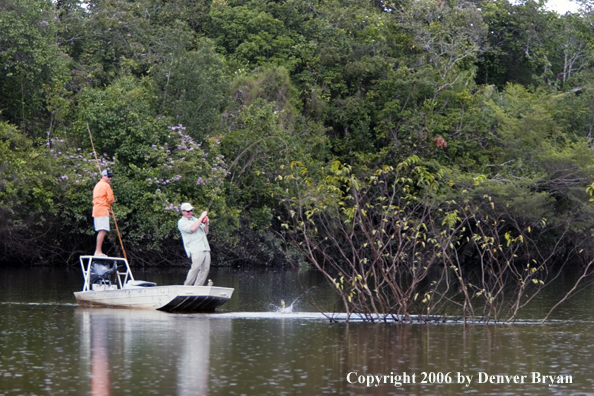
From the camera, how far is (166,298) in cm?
1673

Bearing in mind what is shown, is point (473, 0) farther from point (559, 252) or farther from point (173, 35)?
point (173, 35)

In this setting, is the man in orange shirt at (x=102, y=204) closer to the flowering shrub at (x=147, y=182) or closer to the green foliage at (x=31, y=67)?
the flowering shrub at (x=147, y=182)

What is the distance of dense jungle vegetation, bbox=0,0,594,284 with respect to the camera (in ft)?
96.8

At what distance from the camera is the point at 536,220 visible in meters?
33.6

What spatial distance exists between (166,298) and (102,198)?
249 cm

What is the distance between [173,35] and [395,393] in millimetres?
24580

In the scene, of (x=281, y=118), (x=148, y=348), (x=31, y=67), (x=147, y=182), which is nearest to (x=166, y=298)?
(x=148, y=348)

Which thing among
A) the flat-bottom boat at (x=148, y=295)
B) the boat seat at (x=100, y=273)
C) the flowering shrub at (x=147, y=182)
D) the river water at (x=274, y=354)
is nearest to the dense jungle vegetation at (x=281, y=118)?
the flowering shrub at (x=147, y=182)

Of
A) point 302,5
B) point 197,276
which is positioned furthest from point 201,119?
point 197,276

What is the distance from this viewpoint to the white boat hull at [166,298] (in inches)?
651

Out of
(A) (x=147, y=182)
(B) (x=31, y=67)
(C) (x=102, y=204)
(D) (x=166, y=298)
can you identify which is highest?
(B) (x=31, y=67)

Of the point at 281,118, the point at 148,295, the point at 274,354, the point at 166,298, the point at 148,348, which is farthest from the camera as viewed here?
the point at 281,118

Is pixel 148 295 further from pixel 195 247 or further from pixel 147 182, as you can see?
pixel 147 182

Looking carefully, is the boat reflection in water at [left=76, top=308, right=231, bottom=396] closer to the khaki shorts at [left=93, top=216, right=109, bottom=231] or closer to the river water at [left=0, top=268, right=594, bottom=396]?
the river water at [left=0, top=268, right=594, bottom=396]
